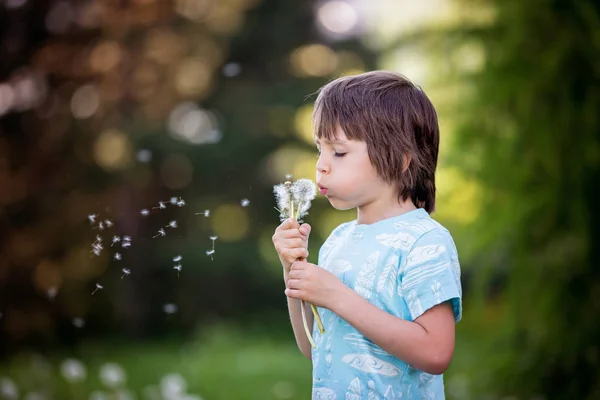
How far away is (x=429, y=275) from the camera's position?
188 cm

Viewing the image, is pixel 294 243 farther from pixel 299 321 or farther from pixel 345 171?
pixel 299 321

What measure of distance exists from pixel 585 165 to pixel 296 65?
7.95m

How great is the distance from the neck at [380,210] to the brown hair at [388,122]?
0.03 meters

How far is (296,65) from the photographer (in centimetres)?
1179

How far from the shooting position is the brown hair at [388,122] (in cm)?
201

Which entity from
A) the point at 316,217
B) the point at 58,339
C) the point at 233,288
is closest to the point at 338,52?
the point at 316,217

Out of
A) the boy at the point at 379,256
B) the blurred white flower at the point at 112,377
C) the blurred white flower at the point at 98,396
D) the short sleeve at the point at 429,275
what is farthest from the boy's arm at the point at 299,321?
the blurred white flower at the point at 98,396

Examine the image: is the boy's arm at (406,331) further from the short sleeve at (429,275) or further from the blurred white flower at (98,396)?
the blurred white flower at (98,396)

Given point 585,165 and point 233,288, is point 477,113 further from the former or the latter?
point 233,288

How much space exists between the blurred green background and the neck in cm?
215

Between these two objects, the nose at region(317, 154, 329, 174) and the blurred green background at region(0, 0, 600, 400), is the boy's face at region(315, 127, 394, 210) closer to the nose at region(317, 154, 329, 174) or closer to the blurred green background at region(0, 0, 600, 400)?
the nose at region(317, 154, 329, 174)

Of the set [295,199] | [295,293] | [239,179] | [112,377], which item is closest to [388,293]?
[295,293]

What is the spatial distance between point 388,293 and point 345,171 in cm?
33

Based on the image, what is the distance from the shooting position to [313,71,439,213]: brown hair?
2014 millimetres
